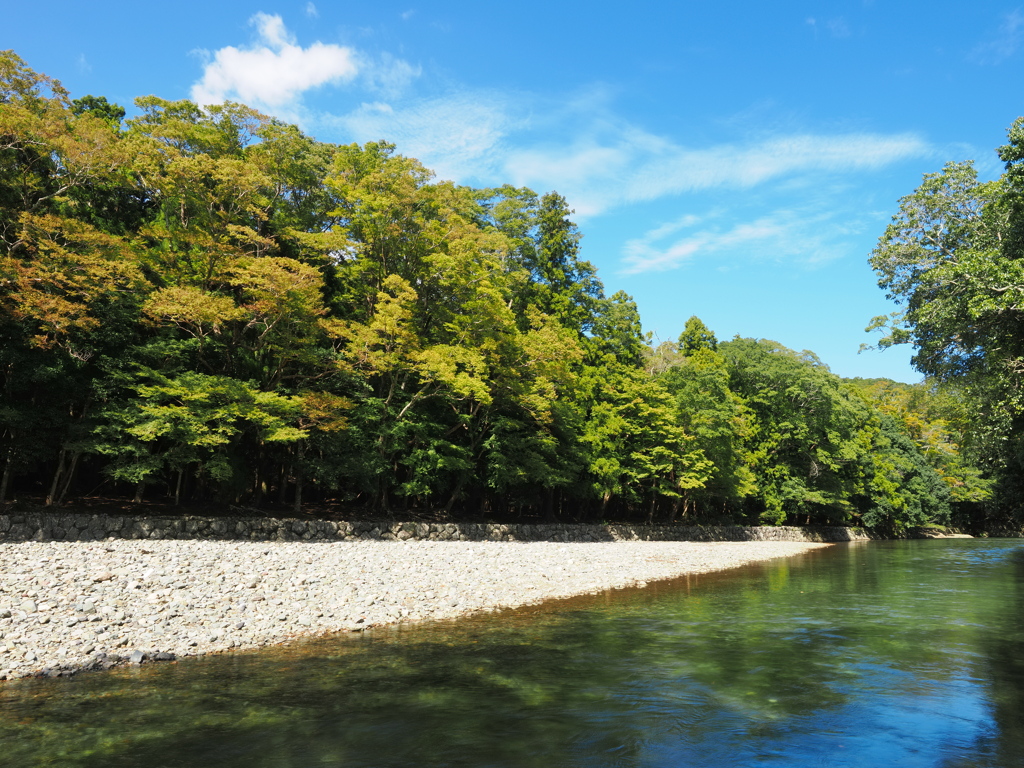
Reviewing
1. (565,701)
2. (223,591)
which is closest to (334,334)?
(223,591)

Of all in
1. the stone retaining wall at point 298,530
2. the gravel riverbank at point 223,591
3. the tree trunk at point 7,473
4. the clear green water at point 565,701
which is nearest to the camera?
the clear green water at point 565,701

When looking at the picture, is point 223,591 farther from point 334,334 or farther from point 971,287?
point 971,287

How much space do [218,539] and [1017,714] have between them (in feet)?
66.7

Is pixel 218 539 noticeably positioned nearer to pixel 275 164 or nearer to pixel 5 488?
pixel 5 488

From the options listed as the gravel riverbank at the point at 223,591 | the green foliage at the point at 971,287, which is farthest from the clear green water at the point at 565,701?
the green foliage at the point at 971,287

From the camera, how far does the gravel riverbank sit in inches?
A: 404

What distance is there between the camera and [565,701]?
331 inches

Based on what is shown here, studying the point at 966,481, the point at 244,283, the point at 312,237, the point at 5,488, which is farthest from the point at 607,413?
the point at 966,481

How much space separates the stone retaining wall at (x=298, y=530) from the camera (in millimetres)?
17156

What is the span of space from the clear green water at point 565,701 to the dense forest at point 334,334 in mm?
11754

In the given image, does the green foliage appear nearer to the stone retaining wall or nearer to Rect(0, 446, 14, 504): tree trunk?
the stone retaining wall

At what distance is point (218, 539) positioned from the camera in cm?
2027

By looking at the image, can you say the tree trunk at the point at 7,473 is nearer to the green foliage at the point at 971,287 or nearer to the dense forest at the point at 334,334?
the dense forest at the point at 334,334

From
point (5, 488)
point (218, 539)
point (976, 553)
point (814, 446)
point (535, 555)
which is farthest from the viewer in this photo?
point (814, 446)
